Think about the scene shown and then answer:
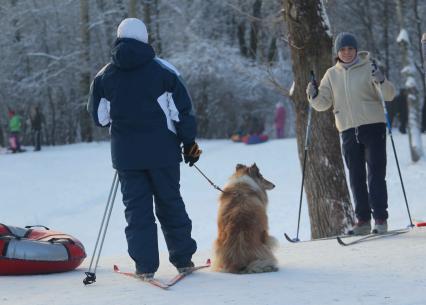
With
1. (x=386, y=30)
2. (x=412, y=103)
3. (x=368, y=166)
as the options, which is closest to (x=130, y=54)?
(x=368, y=166)

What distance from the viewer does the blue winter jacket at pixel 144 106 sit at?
4777 millimetres

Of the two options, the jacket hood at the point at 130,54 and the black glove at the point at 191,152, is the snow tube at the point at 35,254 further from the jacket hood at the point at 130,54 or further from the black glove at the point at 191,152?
the jacket hood at the point at 130,54

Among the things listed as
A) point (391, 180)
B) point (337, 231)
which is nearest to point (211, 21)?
point (391, 180)

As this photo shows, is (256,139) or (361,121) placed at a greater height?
(361,121)

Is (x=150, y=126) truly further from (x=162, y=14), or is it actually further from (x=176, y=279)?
(x=162, y=14)

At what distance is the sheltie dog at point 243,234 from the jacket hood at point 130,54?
1329 millimetres

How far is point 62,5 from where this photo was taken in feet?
104

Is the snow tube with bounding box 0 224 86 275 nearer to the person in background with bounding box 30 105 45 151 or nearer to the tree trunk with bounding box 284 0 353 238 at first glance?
the tree trunk with bounding box 284 0 353 238

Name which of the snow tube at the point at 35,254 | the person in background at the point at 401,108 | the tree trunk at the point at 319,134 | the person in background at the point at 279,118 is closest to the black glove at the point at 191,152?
the snow tube at the point at 35,254

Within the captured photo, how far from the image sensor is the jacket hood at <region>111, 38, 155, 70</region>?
15.5ft

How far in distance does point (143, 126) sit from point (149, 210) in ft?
2.07

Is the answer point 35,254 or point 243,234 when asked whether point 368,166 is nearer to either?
point 243,234

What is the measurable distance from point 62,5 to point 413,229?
27.7 m

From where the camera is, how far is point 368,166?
6543mm
